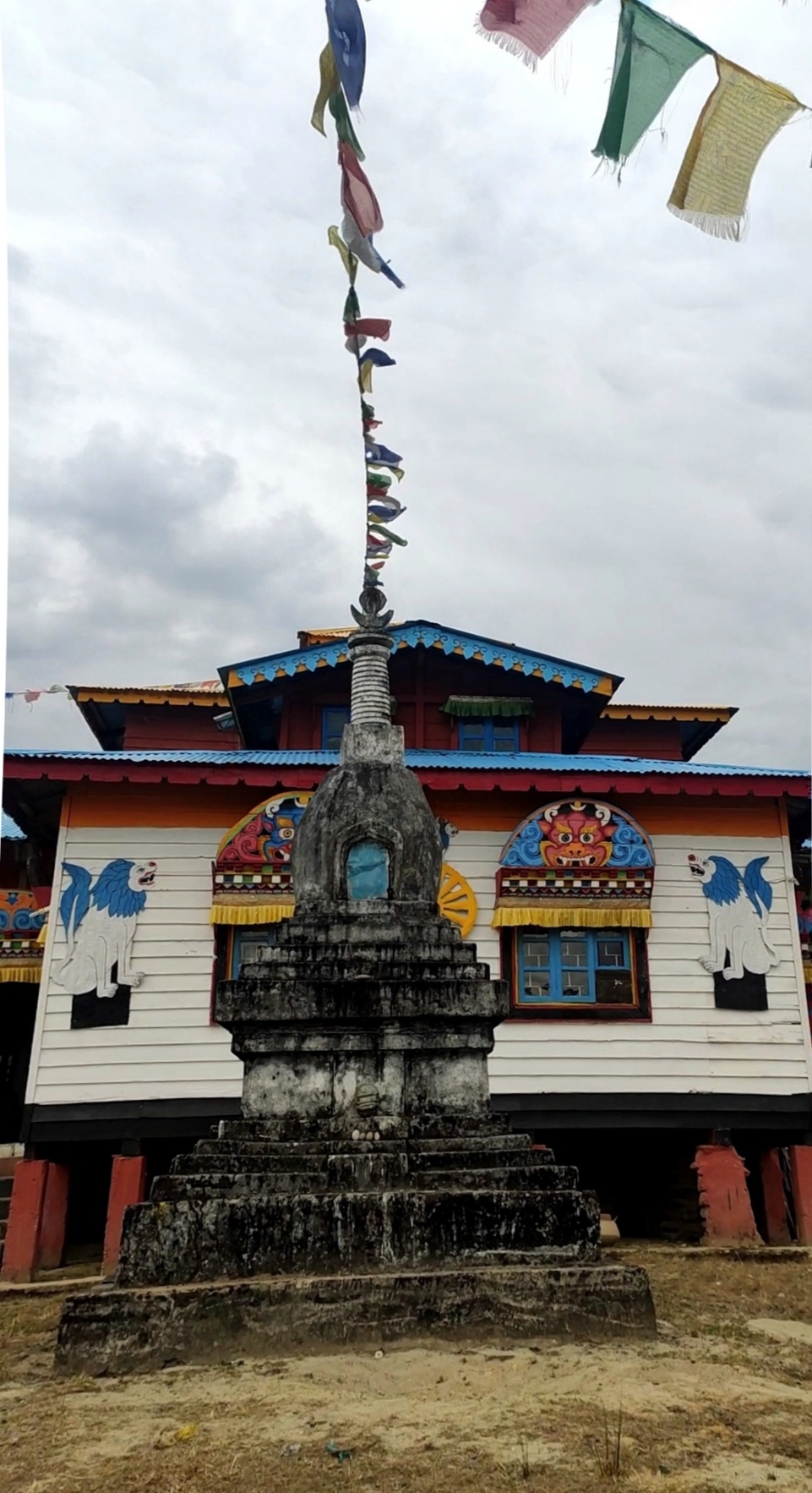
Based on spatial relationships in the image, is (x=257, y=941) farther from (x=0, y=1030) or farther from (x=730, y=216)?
(x=730, y=216)

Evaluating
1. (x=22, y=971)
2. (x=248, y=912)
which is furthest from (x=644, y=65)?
(x=22, y=971)

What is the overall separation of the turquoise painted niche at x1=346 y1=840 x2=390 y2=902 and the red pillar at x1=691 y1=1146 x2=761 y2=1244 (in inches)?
265

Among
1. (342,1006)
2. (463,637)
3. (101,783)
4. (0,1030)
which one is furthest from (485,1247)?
(0,1030)

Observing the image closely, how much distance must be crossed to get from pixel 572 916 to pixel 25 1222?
291 inches

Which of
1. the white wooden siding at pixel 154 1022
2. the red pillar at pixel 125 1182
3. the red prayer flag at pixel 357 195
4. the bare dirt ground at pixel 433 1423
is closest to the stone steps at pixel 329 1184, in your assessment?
the bare dirt ground at pixel 433 1423

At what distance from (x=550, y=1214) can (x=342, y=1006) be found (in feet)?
6.60

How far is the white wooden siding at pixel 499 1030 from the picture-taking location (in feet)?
39.2

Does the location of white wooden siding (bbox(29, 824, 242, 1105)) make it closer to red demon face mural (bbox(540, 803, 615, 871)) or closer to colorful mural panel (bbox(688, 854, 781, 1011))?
red demon face mural (bbox(540, 803, 615, 871))

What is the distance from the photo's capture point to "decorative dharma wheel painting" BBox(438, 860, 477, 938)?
1257 centimetres

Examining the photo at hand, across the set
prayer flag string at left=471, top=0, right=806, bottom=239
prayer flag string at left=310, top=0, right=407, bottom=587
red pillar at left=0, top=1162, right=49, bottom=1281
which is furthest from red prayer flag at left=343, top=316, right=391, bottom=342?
red pillar at left=0, top=1162, right=49, bottom=1281

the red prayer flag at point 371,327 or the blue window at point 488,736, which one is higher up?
the red prayer flag at point 371,327

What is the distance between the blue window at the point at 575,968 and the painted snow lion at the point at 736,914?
1.07m

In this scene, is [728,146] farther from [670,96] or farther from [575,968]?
[575,968]

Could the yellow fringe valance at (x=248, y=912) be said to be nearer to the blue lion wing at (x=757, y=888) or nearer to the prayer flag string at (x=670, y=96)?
the blue lion wing at (x=757, y=888)
